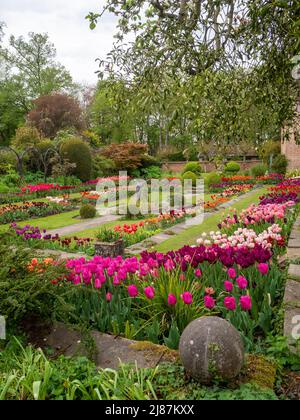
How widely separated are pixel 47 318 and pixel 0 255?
806 mm

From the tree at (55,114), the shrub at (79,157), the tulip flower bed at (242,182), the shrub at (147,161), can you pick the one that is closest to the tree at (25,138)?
the shrub at (79,157)

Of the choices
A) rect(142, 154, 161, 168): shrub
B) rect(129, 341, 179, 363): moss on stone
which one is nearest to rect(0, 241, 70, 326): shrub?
rect(129, 341, 179, 363): moss on stone

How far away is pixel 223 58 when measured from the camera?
4363mm

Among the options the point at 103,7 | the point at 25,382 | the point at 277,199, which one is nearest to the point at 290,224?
the point at 277,199

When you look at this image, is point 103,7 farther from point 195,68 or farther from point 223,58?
point 223,58

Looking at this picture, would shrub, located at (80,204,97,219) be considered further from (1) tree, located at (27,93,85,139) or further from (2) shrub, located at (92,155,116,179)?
(1) tree, located at (27,93,85,139)

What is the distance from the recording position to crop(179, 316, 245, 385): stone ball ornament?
232 cm

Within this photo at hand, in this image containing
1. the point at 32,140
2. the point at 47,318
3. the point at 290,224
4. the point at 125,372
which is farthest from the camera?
the point at 32,140

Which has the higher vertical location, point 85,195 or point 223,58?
point 223,58

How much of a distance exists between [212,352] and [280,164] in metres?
23.0

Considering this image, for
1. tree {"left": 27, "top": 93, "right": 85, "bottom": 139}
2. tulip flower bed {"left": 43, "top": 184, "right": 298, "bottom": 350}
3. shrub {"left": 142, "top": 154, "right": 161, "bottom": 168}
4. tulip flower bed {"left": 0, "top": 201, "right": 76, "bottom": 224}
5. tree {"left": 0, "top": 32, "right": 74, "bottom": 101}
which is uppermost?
tree {"left": 0, "top": 32, "right": 74, "bottom": 101}

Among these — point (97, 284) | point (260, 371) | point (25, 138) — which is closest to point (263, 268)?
point (260, 371)

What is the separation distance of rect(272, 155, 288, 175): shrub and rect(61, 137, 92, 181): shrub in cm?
1184
